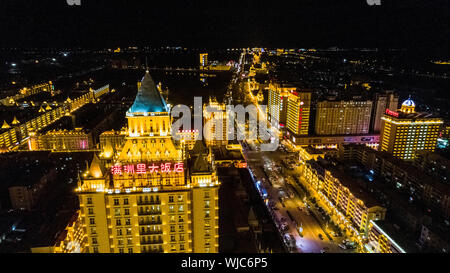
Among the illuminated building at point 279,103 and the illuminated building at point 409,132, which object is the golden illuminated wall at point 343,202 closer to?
the illuminated building at point 409,132

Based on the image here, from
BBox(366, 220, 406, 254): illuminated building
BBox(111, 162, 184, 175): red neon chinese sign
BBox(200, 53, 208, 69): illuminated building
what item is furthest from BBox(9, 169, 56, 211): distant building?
BBox(200, 53, 208, 69): illuminated building

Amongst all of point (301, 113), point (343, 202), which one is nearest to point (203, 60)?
point (301, 113)

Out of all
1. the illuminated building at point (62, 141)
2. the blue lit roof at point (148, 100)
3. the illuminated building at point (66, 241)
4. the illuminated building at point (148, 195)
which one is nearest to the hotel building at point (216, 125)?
the illuminated building at point (62, 141)

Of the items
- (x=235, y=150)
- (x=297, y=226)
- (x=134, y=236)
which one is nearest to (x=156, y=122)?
(x=134, y=236)

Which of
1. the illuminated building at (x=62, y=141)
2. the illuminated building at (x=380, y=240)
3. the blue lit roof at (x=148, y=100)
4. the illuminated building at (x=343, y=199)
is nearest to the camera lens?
the blue lit roof at (x=148, y=100)

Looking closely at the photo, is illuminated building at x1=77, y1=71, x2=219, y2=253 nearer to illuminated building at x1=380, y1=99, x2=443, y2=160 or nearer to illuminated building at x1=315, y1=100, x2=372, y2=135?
illuminated building at x1=380, y1=99, x2=443, y2=160

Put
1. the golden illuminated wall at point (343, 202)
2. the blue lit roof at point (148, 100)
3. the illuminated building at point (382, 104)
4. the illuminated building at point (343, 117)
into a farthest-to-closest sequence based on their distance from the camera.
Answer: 1. the illuminated building at point (382, 104)
2. the illuminated building at point (343, 117)
3. the golden illuminated wall at point (343, 202)
4. the blue lit roof at point (148, 100)

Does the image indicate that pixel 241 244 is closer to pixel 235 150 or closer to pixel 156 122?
pixel 156 122

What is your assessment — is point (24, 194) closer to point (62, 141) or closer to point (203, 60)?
point (62, 141)
